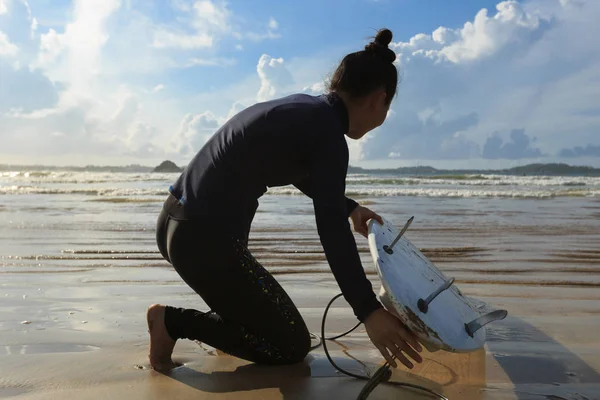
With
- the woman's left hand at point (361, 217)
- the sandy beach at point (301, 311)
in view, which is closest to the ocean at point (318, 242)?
the sandy beach at point (301, 311)

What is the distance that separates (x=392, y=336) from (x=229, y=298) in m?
0.83

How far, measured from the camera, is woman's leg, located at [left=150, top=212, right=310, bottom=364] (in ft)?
7.85

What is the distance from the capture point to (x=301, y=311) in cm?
368

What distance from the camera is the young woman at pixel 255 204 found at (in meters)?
2.08

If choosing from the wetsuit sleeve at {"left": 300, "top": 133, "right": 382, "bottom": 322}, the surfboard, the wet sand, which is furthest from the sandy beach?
the wetsuit sleeve at {"left": 300, "top": 133, "right": 382, "bottom": 322}

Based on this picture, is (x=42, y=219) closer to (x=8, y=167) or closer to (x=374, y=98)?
(x=374, y=98)

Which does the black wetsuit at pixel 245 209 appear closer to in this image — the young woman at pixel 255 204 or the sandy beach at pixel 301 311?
the young woman at pixel 255 204

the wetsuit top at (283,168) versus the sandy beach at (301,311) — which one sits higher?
the wetsuit top at (283,168)

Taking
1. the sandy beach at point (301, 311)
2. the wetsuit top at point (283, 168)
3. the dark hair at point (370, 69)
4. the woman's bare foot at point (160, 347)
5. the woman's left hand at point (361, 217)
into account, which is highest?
the dark hair at point (370, 69)

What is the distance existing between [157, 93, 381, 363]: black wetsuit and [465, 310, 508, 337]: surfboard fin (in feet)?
1.88

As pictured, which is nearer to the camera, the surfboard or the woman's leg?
the surfboard

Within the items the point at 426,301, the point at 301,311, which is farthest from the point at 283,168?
the point at 301,311

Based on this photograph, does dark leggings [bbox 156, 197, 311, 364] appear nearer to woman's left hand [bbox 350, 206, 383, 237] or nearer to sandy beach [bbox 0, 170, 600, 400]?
sandy beach [bbox 0, 170, 600, 400]

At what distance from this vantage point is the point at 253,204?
2.50m
